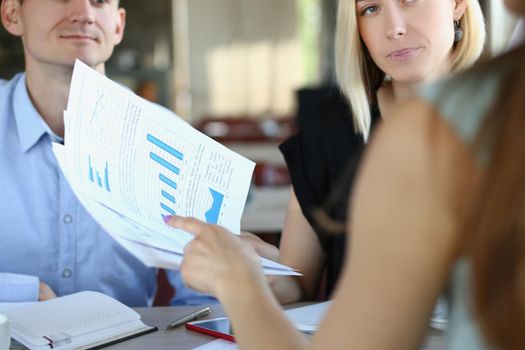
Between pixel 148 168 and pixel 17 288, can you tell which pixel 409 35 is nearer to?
pixel 148 168

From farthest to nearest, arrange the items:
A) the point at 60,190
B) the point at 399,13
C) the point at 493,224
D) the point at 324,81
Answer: the point at 324,81 → the point at 60,190 → the point at 399,13 → the point at 493,224

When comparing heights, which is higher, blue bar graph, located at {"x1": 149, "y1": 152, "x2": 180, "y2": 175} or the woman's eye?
the woman's eye

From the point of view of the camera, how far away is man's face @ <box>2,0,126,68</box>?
1.75 metres

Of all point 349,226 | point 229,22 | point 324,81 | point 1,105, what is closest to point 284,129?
point 324,81

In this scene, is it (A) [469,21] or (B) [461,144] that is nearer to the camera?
(B) [461,144]

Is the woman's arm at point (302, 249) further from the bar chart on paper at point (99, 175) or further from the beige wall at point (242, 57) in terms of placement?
the beige wall at point (242, 57)

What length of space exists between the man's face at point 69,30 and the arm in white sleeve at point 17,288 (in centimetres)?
56

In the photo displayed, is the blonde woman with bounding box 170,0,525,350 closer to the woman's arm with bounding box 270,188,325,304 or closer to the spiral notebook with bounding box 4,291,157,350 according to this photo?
the spiral notebook with bounding box 4,291,157,350

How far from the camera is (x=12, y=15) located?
1.91 metres

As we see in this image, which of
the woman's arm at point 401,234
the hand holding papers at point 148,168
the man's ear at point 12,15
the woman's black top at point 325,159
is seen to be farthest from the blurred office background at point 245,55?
the woman's arm at point 401,234

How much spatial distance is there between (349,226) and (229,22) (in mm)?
8964

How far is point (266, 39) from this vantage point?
938 centimetres

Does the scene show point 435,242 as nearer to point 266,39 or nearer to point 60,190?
point 60,190

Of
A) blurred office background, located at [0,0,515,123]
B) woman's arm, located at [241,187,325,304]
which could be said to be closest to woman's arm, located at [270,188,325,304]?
woman's arm, located at [241,187,325,304]
